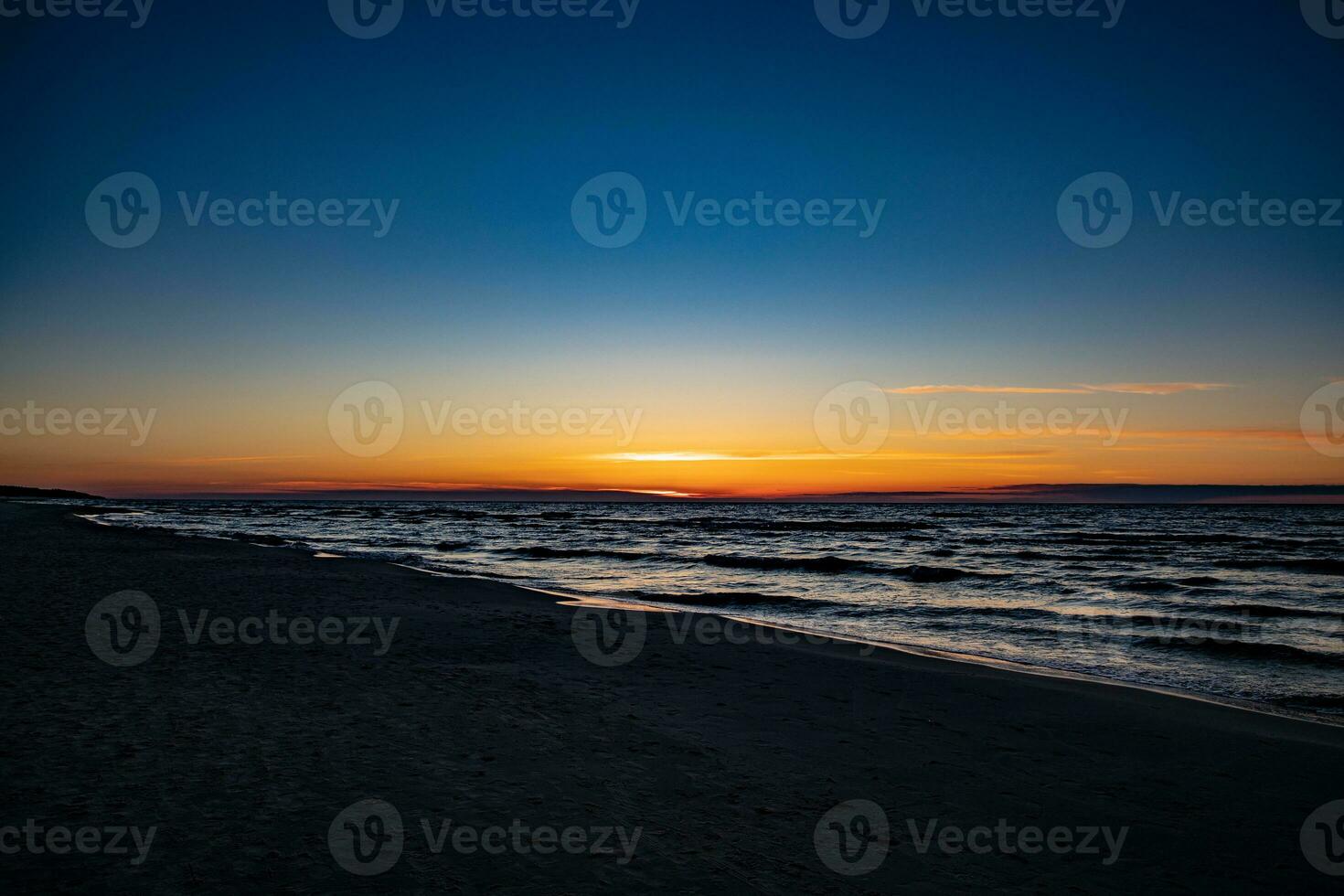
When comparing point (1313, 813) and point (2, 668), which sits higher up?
point (2, 668)

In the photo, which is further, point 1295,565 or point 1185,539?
point 1185,539

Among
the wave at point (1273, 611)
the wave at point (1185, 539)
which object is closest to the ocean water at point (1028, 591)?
the wave at point (1273, 611)

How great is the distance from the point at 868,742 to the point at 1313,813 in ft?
12.9

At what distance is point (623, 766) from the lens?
7.01 m

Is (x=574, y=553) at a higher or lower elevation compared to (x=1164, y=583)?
lower

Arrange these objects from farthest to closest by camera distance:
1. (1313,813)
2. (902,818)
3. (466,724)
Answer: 1. (466,724)
2. (1313,813)
3. (902,818)

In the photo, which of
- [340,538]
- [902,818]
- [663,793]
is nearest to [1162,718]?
[902,818]

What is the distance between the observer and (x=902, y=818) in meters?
6.16

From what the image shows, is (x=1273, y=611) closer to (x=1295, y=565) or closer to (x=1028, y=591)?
(x=1028, y=591)

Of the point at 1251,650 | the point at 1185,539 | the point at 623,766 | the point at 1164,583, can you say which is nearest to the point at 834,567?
the point at 1164,583

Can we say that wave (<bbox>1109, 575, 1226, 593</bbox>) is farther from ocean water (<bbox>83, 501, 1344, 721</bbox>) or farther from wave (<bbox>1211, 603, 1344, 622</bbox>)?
wave (<bbox>1211, 603, 1344, 622</bbox>)

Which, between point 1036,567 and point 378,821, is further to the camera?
point 1036,567

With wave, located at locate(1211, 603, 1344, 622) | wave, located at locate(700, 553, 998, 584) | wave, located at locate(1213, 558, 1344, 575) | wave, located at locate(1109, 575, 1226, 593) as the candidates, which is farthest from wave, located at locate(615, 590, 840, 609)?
wave, located at locate(1213, 558, 1344, 575)

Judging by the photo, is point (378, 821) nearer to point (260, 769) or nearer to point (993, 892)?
point (260, 769)
